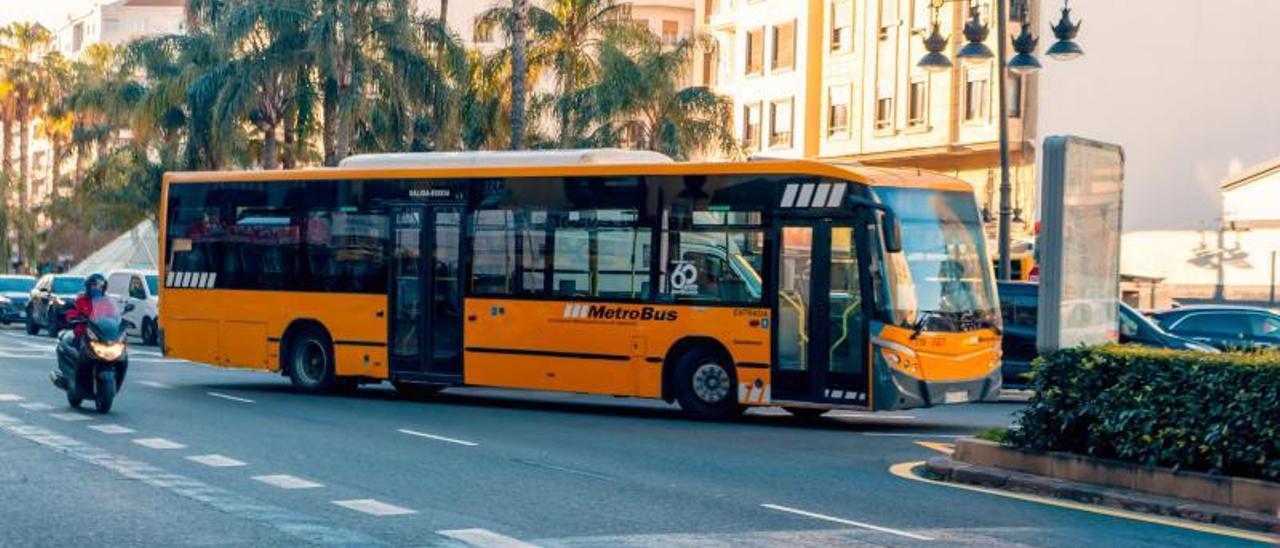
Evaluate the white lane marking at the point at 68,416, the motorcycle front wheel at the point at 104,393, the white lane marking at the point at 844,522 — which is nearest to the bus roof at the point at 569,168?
the motorcycle front wheel at the point at 104,393

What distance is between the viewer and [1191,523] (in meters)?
12.4

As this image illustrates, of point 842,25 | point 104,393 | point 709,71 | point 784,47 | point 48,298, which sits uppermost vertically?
point 842,25

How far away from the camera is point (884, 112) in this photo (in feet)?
179

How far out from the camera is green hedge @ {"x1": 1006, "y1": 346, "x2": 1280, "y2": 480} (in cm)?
1270

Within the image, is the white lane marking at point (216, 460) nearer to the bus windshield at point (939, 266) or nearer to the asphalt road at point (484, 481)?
the asphalt road at point (484, 481)

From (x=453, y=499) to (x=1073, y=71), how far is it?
134 ft

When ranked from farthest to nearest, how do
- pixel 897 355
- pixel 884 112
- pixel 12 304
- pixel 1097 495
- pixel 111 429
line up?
1. pixel 884 112
2. pixel 12 304
3. pixel 897 355
4. pixel 111 429
5. pixel 1097 495

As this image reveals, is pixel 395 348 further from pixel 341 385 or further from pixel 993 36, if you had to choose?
pixel 993 36

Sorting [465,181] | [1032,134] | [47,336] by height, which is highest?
[1032,134]

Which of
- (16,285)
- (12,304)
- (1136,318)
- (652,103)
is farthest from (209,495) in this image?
(16,285)

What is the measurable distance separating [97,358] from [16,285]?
3705 cm

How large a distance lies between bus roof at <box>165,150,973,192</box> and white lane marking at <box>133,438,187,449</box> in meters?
6.62

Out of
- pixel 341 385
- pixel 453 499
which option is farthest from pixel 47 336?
pixel 453 499

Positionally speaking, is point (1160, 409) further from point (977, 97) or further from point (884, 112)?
point (884, 112)
